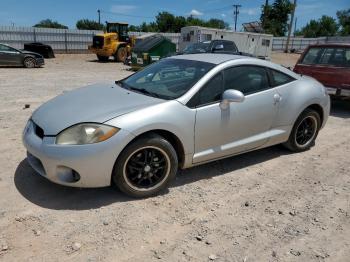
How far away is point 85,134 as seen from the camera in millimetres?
3299

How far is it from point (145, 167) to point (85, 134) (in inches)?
27.5

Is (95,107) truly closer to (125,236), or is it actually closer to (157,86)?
(157,86)

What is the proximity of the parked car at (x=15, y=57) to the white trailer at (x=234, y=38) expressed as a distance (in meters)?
9.89

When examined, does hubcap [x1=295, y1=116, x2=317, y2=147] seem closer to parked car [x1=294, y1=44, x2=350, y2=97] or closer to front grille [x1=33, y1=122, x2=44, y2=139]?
parked car [x1=294, y1=44, x2=350, y2=97]

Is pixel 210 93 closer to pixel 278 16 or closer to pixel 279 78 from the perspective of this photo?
pixel 279 78

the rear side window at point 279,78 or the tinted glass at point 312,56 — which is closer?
the rear side window at point 279,78

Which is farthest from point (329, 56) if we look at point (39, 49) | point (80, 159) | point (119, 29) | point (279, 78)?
point (39, 49)

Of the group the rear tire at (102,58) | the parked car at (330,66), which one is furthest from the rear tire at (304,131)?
the rear tire at (102,58)

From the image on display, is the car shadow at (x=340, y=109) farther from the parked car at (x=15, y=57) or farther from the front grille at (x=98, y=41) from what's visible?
the front grille at (x=98, y=41)

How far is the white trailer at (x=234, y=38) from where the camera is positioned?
74.7 feet

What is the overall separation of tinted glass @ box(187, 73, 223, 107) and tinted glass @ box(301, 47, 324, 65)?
19.1 feet

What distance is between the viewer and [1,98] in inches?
331

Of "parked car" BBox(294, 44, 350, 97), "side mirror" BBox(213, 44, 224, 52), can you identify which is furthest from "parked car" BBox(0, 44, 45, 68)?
"parked car" BBox(294, 44, 350, 97)

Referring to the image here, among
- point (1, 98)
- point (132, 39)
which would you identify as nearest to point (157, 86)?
point (1, 98)
